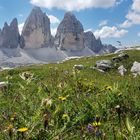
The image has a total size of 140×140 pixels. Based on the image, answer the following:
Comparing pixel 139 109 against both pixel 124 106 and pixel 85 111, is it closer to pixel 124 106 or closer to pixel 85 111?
pixel 124 106

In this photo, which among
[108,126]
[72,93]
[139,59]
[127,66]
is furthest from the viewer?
[139,59]

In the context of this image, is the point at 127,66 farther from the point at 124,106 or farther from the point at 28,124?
the point at 28,124

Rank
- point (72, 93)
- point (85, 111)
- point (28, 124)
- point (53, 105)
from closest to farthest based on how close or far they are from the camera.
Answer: point (28, 124) → point (85, 111) → point (53, 105) → point (72, 93)

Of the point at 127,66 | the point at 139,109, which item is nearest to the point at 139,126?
the point at 139,109

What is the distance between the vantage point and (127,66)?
2703 centimetres

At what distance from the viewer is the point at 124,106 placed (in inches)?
319

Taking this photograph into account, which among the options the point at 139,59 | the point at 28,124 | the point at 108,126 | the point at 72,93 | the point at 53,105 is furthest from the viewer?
the point at 139,59

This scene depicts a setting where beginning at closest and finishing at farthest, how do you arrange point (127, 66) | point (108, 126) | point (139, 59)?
point (108, 126)
point (127, 66)
point (139, 59)

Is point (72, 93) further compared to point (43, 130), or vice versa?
point (72, 93)

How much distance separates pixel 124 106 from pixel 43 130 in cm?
303

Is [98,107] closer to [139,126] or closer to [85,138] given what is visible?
[139,126]

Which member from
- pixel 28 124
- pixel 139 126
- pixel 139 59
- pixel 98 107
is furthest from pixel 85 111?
pixel 139 59

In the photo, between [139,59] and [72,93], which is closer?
[72,93]

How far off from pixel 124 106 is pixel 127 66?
1919cm
